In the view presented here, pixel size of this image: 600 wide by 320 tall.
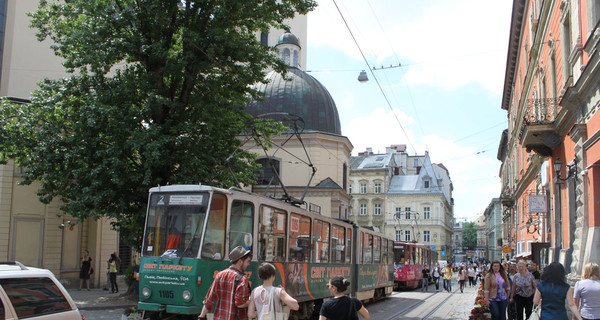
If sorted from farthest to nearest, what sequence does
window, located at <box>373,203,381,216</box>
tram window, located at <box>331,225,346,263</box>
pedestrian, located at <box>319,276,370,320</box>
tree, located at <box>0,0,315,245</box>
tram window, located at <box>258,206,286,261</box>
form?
window, located at <box>373,203,381,216</box>, tree, located at <box>0,0,315,245</box>, tram window, located at <box>331,225,346,263</box>, tram window, located at <box>258,206,286,261</box>, pedestrian, located at <box>319,276,370,320</box>

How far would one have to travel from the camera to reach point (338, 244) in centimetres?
1614

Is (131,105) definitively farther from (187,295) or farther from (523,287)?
(523,287)

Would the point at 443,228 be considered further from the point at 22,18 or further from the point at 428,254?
the point at 22,18

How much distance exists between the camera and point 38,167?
1662 cm

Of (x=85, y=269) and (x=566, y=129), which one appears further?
(x=85, y=269)

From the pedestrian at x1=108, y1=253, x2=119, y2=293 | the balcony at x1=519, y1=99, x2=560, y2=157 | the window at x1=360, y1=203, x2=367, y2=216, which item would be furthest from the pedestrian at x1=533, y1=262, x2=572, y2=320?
the window at x1=360, y1=203, x2=367, y2=216

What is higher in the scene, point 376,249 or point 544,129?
point 544,129

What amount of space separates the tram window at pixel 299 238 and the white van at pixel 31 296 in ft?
23.6

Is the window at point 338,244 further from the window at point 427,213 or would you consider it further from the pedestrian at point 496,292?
the window at point 427,213

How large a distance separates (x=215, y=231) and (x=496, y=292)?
5.53 m

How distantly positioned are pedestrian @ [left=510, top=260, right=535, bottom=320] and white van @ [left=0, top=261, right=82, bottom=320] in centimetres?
862

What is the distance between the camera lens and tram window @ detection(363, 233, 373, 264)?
1903cm

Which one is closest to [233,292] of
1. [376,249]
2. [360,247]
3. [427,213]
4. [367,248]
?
[360,247]

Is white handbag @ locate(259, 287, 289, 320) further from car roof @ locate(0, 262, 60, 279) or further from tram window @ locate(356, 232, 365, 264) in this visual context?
tram window @ locate(356, 232, 365, 264)
